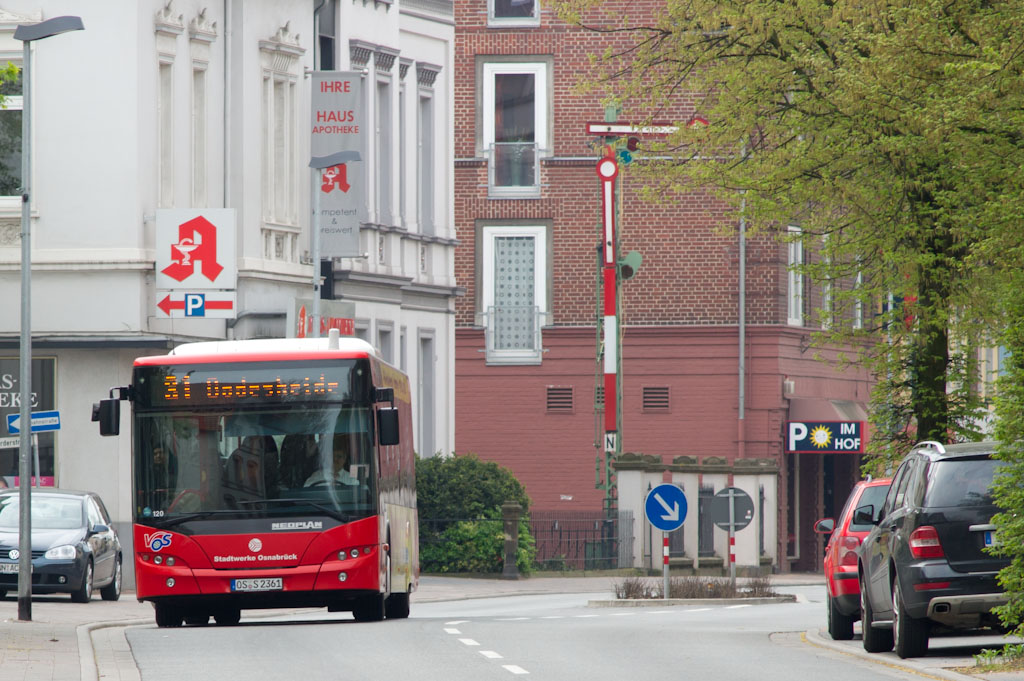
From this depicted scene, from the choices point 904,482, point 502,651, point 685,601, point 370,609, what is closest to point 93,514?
point 370,609

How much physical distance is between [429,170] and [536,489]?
1054 cm

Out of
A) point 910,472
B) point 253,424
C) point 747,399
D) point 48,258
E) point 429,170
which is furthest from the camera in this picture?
point 747,399

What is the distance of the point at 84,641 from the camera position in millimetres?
19422

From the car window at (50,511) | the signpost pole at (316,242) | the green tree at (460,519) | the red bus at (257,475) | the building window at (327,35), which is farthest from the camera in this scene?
the green tree at (460,519)

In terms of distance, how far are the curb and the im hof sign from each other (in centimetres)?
1501

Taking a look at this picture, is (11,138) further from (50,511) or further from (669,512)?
(669,512)

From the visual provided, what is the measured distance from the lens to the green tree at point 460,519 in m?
39.8

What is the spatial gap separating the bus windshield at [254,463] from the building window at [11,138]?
13.6m

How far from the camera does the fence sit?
3984 centimetres

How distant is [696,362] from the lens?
50.7 metres

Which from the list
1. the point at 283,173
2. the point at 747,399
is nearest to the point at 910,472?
the point at 283,173

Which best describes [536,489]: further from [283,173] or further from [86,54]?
[86,54]

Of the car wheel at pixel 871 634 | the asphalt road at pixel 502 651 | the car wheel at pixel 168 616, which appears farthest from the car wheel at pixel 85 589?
the car wheel at pixel 871 634

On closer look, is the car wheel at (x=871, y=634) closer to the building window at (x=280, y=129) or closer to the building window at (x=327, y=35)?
the building window at (x=280, y=129)
